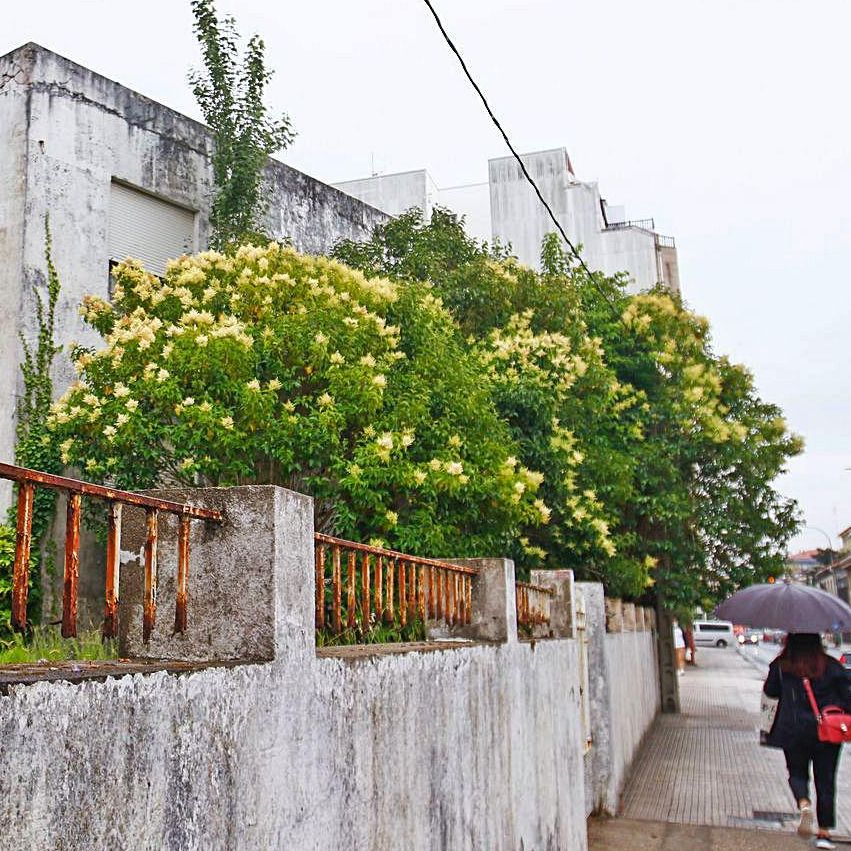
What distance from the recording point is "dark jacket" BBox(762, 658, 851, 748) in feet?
23.5

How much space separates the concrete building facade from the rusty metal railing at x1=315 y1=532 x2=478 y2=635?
745 centimetres

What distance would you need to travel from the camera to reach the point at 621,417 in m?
16.7

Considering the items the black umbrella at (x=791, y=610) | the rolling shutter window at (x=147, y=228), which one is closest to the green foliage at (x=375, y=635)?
the black umbrella at (x=791, y=610)

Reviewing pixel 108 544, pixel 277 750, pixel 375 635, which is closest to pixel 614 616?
pixel 375 635

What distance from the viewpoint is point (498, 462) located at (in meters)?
9.70

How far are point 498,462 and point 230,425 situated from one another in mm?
2658

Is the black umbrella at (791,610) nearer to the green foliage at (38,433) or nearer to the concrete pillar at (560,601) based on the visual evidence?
the concrete pillar at (560,601)

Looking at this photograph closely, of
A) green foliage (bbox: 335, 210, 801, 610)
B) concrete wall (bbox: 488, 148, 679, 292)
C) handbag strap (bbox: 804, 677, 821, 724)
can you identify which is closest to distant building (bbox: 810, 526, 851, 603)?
concrete wall (bbox: 488, 148, 679, 292)

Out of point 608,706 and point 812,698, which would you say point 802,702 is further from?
point 608,706

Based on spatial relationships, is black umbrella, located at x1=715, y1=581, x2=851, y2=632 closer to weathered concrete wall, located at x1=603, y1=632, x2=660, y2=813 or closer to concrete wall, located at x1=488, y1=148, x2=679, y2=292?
weathered concrete wall, located at x1=603, y1=632, x2=660, y2=813

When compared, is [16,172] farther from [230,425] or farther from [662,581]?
[662,581]

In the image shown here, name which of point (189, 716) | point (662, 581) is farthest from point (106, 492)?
point (662, 581)

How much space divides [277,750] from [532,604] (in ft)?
15.1

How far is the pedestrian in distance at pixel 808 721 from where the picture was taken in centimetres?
717
